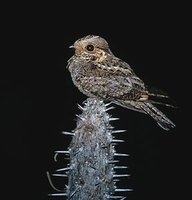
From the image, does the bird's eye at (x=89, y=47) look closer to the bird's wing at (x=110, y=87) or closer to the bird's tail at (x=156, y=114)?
the bird's wing at (x=110, y=87)

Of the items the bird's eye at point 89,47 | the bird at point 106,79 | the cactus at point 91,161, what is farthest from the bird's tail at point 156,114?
the bird's eye at point 89,47

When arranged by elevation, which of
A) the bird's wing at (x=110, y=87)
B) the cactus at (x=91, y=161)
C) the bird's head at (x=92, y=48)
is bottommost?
the cactus at (x=91, y=161)

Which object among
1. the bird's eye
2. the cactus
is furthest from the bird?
the cactus

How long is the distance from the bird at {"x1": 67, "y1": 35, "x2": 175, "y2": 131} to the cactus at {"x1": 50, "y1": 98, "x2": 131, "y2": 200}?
427mm

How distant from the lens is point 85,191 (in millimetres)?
1932

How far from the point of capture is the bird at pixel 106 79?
2449mm

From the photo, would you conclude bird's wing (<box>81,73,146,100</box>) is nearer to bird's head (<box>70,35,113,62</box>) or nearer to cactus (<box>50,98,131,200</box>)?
bird's head (<box>70,35,113,62</box>)

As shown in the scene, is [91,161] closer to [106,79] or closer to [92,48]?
[106,79]

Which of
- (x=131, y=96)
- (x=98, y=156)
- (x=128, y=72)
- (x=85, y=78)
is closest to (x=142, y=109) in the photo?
(x=131, y=96)

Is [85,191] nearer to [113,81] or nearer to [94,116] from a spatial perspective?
[94,116]

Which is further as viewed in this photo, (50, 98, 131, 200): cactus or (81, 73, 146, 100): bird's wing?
(81, 73, 146, 100): bird's wing

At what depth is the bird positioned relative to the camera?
96.4 inches

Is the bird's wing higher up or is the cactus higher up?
the bird's wing

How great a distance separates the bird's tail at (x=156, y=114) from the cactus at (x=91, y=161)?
1.91 ft
